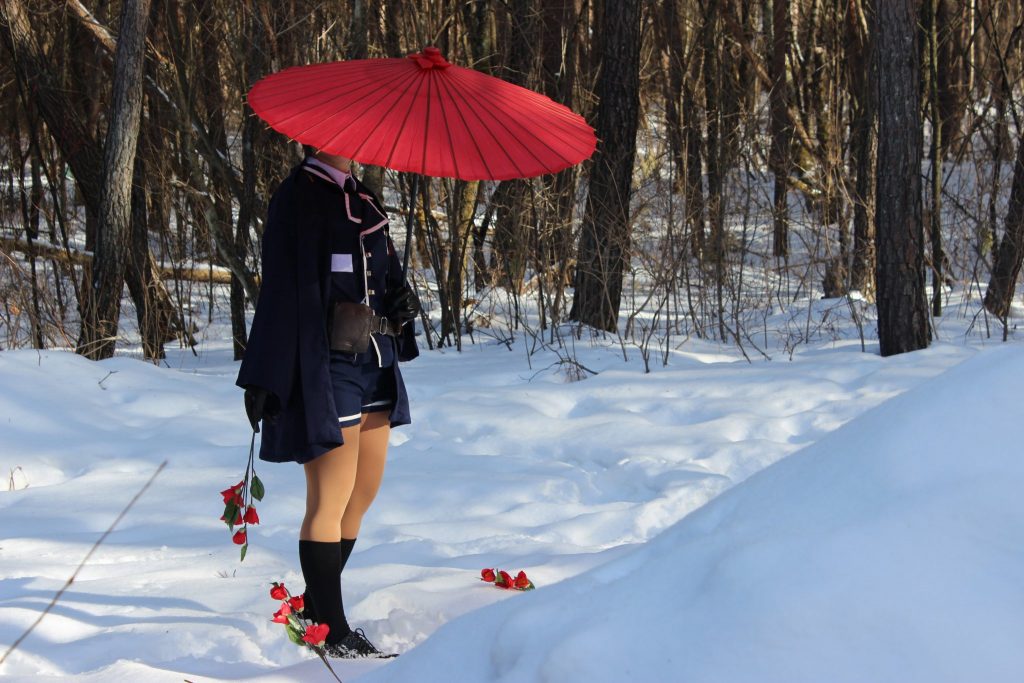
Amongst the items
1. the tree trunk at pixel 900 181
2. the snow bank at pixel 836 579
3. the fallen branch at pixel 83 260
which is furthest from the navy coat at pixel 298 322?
the fallen branch at pixel 83 260

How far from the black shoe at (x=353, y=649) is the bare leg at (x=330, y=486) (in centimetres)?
32

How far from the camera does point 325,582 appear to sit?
3443 mm

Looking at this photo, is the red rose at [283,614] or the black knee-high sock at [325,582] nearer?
the red rose at [283,614]

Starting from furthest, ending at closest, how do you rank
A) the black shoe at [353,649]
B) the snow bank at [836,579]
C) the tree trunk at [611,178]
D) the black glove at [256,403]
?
the tree trunk at [611,178] < the black shoe at [353,649] < the black glove at [256,403] < the snow bank at [836,579]

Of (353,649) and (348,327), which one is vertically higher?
(348,327)

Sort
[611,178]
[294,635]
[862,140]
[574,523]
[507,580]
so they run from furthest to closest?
1. [862,140]
2. [611,178]
3. [574,523]
4. [507,580]
5. [294,635]

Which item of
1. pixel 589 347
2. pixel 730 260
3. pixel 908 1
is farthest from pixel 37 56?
Result: pixel 908 1

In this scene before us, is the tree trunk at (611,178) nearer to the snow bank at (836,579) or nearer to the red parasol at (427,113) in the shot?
the red parasol at (427,113)

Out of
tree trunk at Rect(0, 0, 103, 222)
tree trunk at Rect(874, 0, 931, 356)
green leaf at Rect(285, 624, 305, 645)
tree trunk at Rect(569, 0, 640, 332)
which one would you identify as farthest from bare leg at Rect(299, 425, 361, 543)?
tree trunk at Rect(0, 0, 103, 222)

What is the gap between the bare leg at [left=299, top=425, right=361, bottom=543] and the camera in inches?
134

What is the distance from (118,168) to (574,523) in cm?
613

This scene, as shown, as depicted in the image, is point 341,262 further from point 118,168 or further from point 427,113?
point 118,168

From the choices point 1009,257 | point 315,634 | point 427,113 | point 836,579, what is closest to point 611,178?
point 1009,257

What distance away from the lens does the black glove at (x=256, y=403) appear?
328 centimetres
